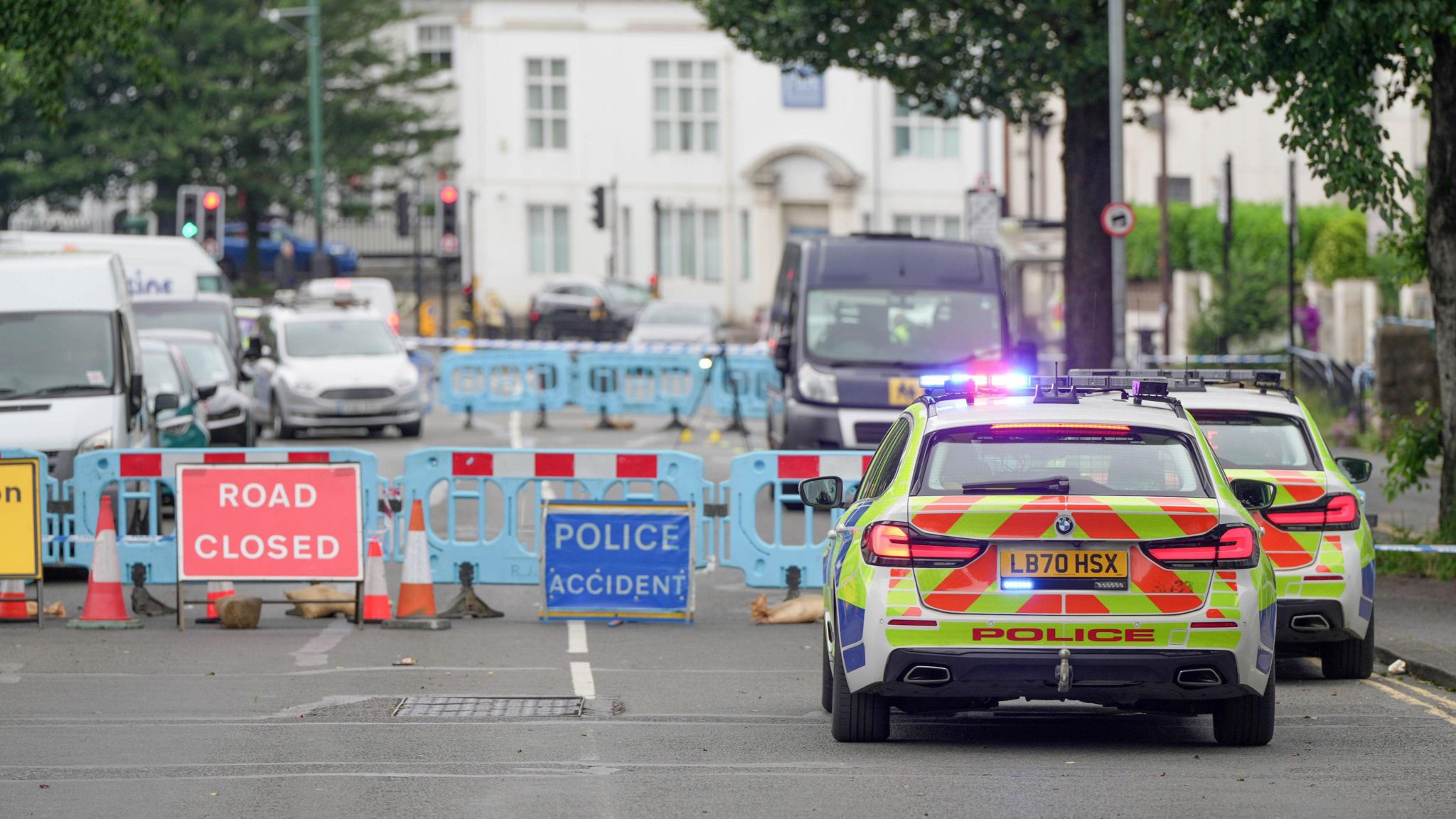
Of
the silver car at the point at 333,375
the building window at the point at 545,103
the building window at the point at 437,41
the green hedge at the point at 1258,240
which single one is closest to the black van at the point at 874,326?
the silver car at the point at 333,375

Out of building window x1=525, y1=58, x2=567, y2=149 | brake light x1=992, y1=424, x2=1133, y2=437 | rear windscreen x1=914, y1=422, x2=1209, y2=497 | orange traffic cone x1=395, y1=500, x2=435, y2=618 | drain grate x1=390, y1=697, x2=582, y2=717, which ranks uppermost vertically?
building window x1=525, y1=58, x2=567, y2=149

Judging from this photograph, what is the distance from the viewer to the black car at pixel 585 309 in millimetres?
53312

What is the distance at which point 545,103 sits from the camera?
208 ft

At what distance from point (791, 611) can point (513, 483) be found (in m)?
1.95

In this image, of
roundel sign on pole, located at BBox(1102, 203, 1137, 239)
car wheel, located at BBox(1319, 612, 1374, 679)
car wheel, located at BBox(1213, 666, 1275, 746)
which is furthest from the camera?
roundel sign on pole, located at BBox(1102, 203, 1137, 239)

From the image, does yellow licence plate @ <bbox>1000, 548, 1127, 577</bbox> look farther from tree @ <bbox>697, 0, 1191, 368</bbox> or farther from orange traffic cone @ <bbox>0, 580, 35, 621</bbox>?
tree @ <bbox>697, 0, 1191, 368</bbox>

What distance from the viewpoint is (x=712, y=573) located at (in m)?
16.7

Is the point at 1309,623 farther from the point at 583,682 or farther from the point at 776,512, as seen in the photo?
the point at 776,512

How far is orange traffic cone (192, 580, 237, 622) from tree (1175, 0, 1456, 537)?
24.3 feet

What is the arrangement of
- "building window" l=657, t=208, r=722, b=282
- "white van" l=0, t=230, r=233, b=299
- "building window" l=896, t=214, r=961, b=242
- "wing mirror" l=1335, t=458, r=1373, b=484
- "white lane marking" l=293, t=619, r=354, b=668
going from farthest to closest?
"building window" l=657, t=208, r=722, b=282 < "building window" l=896, t=214, r=961, b=242 < "white van" l=0, t=230, r=233, b=299 < "white lane marking" l=293, t=619, r=354, b=668 < "wing mirror" l=1335, t=458, r=1373, b=484

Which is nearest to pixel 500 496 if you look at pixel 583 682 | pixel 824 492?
pixel 583 682

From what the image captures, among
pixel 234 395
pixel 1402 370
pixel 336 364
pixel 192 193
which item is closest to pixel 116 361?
pixel 234 395

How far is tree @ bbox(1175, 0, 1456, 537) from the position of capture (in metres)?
14.6

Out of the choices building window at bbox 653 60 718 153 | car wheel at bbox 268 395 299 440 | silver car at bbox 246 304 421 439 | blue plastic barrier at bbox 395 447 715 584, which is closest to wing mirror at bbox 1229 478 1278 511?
blue plastic barrier at bbox 395 447 715 584
